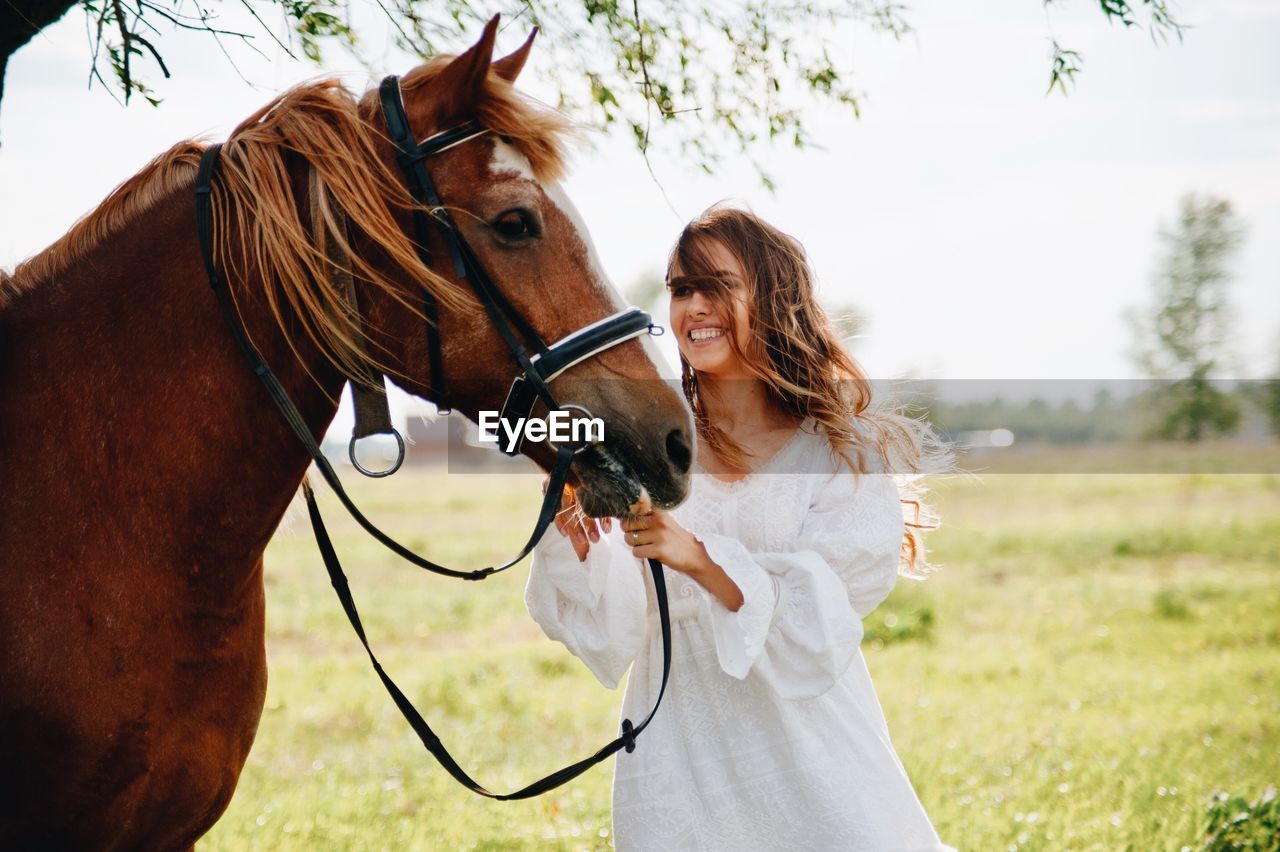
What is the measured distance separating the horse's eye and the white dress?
2.41 feet

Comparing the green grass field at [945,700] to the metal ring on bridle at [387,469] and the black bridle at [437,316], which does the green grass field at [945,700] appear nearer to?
the metal ring on bridle at [387,469]

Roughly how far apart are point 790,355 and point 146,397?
1555mm

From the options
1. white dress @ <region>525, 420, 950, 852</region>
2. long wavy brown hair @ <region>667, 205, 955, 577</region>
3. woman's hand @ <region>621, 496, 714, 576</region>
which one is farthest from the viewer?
long wavy brown hair @ <region>667, 205, 955, 577</region>

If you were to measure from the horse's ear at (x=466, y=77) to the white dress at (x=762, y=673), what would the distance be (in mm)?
1002

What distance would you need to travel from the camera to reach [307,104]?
212 centimetres

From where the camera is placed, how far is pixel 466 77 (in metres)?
2.04

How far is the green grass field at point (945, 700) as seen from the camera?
178 inches

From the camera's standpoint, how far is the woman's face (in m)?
2.65

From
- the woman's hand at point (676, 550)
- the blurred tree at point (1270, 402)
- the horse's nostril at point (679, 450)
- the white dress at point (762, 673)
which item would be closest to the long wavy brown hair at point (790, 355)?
the white dress at point (762, 673)

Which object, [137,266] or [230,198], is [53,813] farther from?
[230,198]

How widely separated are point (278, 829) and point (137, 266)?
3.23 m

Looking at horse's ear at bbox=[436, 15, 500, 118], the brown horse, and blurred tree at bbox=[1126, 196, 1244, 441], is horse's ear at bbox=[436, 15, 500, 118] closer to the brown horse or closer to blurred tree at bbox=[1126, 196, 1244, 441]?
the brown horse

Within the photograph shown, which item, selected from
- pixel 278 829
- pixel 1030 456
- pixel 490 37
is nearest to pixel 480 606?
pixel 278 829

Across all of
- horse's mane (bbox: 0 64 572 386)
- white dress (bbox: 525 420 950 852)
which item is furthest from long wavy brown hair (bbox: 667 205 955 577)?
horse's mane (bbox: 0 64 572 386)
